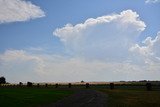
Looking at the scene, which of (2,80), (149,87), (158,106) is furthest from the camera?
(2,80)

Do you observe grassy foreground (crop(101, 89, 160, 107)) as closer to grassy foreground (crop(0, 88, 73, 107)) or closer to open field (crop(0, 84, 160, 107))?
open field (crop(0, 84, 160, 107))

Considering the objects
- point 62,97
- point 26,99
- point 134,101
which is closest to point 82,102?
point 134,101

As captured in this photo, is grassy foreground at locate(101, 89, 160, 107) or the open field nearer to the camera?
grassy foreground at locate(101, 89, 160, 107)

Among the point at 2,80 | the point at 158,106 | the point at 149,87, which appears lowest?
the point at 158,106

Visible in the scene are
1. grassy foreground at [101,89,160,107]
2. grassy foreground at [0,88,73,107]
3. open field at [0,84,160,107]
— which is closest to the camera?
grassy foreground at [101,89,160,107]

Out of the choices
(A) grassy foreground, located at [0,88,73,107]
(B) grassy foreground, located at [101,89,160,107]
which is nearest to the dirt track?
(B) grassy foreground, located at [101,89,160,107]

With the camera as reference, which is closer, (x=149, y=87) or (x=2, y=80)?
(x=149, y=87)

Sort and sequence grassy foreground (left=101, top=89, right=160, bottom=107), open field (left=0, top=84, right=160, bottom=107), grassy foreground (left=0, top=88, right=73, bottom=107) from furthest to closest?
1. grassy foreground (left=0, top=88, right=73, bottom=107)
2. open field (left=0, top=84, right=160, bottom=107)
3. grassy foreground (left=101, top=89, right=160, bottom=107)

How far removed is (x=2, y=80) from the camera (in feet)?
584

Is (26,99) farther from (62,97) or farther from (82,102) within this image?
(82,102)

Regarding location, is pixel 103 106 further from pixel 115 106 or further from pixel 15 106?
pixel 15 106

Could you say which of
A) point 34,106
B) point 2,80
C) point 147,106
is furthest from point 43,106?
point 2,80

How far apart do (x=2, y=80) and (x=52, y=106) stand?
157m

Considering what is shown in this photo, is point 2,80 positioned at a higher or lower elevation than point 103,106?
higher
